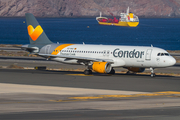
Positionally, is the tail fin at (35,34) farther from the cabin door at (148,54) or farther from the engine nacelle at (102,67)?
the cabin door at (148,54)

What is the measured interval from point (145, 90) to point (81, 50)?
54.1 feet

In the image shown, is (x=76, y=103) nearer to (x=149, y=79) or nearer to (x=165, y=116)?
(x=165, y=116)

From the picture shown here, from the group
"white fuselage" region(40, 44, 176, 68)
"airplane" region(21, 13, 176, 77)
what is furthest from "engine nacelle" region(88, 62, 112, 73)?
"white fuselage" region(40, 44, 176, 68)

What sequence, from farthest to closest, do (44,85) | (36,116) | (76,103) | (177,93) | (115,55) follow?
(115,55), (44,85), (177,93), (76,103), (36,116)

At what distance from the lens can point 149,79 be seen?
4203 cm

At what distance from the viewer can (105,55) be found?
46156 millimetres

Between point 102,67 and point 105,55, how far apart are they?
3.01 m

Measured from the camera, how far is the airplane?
142 feet

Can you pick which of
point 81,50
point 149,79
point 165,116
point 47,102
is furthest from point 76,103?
point 81,50

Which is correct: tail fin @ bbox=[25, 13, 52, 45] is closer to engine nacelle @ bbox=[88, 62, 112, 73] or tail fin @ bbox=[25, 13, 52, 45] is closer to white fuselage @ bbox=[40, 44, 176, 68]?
white fuselage @ bbox=[40, 44, 176, 68]

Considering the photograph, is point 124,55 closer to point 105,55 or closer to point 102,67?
point 105,55

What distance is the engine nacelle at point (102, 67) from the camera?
143 feet

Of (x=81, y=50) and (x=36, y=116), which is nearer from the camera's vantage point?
(x=36, y=116)

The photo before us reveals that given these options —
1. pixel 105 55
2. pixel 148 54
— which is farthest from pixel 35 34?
pixel 148 54
